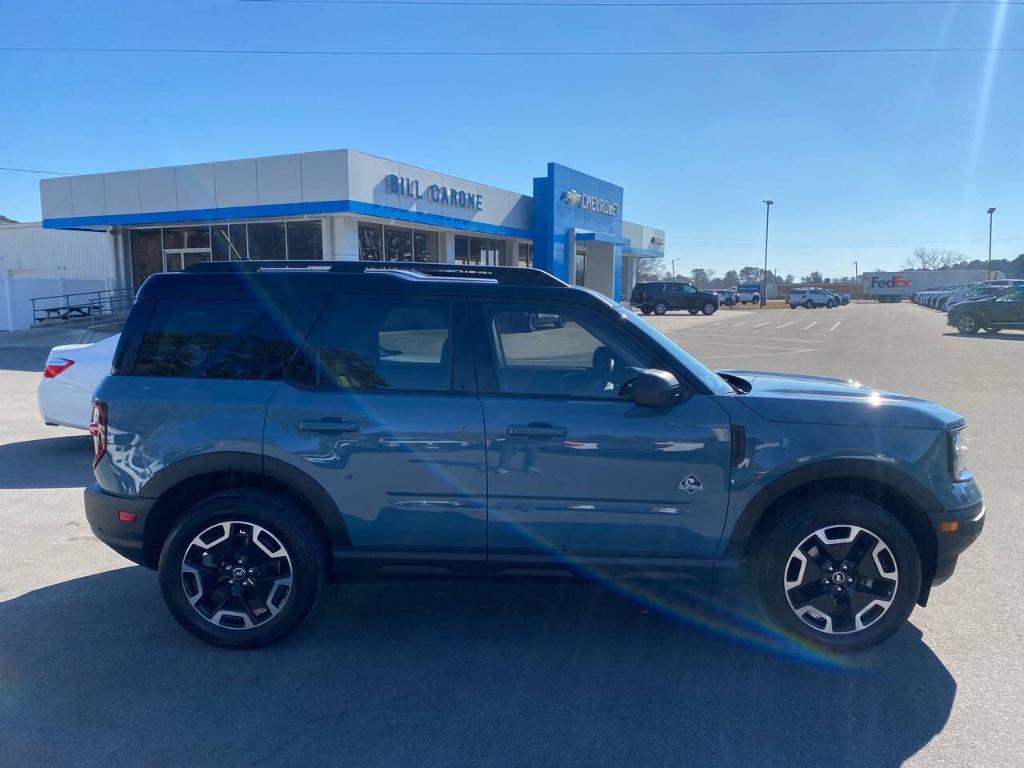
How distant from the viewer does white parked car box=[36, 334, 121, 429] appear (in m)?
7.53

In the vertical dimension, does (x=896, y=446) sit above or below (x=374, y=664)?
above

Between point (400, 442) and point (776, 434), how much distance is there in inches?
72.7

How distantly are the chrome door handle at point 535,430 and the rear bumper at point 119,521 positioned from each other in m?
1.93

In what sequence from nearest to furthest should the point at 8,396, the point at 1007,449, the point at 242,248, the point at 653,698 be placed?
the point at 653,698 → the point at 1007,449 → the point at 8,396 → the point at 242,248

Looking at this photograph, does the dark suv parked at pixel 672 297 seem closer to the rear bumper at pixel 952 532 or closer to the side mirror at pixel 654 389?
the rear bumper at pixel 952 532

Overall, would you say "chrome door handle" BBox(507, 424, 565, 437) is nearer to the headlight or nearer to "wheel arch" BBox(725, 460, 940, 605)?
"wheel arch" BBox(725, 460, 940, 605)

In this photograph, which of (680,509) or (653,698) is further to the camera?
(680,509)

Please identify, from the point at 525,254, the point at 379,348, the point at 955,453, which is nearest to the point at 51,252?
the point at 525,254

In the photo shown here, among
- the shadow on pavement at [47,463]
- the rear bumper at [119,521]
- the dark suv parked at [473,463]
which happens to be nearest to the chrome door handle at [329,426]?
the dark suv parked at [473,463]

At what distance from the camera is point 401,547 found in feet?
12.6

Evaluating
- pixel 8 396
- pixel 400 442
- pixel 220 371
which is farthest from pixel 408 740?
pixel 8 396

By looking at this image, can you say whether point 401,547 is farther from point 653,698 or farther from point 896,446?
point 896,446

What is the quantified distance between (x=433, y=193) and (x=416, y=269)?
22.6 meters

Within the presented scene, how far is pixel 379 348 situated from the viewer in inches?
156
